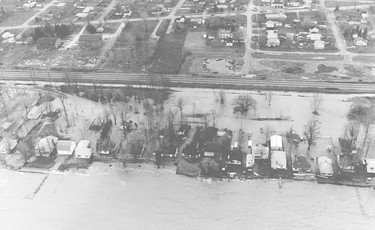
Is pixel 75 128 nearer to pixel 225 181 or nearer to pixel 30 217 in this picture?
pixel 30 217

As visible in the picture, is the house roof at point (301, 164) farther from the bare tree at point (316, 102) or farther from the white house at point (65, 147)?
the white house at point (65, 147)

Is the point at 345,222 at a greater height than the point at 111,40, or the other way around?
the point at 111,40

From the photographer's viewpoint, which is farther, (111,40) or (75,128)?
(111,40)

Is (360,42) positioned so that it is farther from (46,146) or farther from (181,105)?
(46,146)

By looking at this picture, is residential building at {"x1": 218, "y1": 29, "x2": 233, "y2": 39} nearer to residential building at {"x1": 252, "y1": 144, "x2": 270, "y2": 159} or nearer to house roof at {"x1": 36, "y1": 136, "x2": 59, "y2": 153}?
residential building at {"x1": 252, "y1": 144, "x2": 270, "y2": 159}

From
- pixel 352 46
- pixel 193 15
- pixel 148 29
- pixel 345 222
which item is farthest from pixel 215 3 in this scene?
pixel 345 222

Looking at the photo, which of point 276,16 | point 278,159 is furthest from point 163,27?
point 278,159

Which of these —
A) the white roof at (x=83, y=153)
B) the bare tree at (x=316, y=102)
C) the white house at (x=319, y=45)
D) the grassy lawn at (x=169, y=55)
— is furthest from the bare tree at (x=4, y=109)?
the white house at (x=319, y=45)
